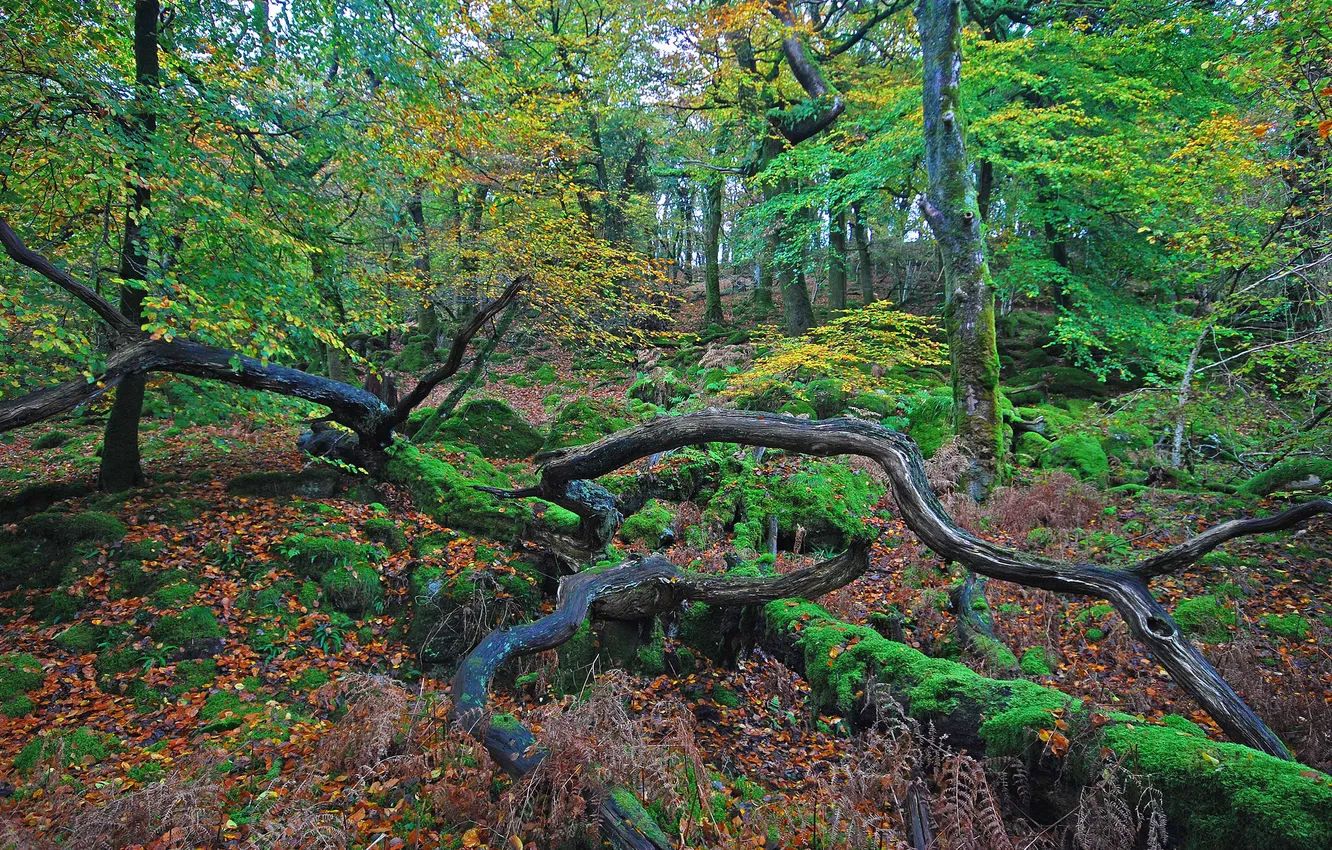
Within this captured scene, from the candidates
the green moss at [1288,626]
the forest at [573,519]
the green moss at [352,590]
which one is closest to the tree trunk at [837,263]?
the forest at [573,519]

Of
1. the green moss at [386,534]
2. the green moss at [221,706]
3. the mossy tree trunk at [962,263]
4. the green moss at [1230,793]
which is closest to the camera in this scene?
the green moss at [1230,793]

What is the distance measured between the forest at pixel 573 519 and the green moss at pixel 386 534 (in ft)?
0.15

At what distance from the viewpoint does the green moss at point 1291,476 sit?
268 inches

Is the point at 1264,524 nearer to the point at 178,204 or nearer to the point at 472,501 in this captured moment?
the point at 472,501

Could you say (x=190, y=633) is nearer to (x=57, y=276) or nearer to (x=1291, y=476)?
(x=57, y=276)

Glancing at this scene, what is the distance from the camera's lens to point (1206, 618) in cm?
518

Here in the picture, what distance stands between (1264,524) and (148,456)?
12.6m

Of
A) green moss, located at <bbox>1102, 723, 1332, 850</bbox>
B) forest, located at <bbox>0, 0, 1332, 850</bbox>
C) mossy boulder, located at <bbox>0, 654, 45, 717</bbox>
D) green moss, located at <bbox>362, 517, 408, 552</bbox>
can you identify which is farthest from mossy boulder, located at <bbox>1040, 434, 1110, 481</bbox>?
mossy boulder, located at <bbox>0, 654, 45, 717</bbox>

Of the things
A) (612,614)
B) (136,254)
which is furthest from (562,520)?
(136,254)

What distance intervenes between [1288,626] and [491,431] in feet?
37.0

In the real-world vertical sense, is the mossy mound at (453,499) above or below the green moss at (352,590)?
above

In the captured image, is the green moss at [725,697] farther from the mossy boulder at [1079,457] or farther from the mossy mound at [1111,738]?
the mossy boulder at [1079,457]

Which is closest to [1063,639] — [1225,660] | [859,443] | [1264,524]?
[1225,660]

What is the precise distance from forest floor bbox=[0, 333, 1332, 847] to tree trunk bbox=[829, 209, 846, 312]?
12.2m
